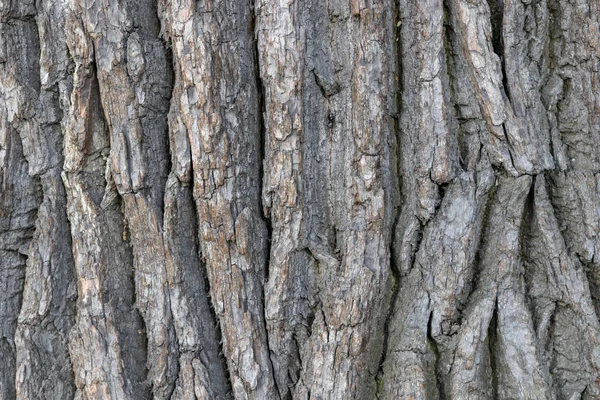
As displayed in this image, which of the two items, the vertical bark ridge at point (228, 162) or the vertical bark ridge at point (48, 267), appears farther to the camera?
the vertical bark ridge at point (48, 267)

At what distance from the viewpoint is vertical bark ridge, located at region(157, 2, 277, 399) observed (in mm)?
1748

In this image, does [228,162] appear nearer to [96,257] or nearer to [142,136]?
[142,136]

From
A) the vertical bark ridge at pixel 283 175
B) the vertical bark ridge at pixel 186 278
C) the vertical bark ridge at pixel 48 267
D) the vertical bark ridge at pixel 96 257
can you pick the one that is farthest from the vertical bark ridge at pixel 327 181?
the vertical bark ridge at pixel 48 267

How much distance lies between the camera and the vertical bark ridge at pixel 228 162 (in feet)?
5.74

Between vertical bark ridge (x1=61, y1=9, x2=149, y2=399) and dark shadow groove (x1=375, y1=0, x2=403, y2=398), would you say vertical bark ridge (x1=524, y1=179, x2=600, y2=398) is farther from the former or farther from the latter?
vertical bark ridge (x1=61, y1=9, x2=149, y2=399)

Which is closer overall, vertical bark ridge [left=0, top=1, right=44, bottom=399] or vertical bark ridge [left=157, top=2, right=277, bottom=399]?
vertical bark ridge [left=157, top=2, right=277, bottom=399]

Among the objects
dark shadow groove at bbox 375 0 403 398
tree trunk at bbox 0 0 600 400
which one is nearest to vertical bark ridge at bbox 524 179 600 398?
tree trunk at bbox 0 0 600 400

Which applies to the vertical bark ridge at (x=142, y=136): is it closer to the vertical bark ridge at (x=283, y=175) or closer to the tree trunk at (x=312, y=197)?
the tree trunk at (x=312, y=197)

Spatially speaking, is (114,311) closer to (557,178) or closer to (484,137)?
(484,137)

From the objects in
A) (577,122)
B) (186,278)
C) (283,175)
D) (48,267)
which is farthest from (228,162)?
(577,122)

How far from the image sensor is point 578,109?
6.06 feet

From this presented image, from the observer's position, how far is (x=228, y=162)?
1770mm

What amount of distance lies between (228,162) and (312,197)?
10.4 inches

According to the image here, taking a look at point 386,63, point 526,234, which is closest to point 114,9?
point 386,63
